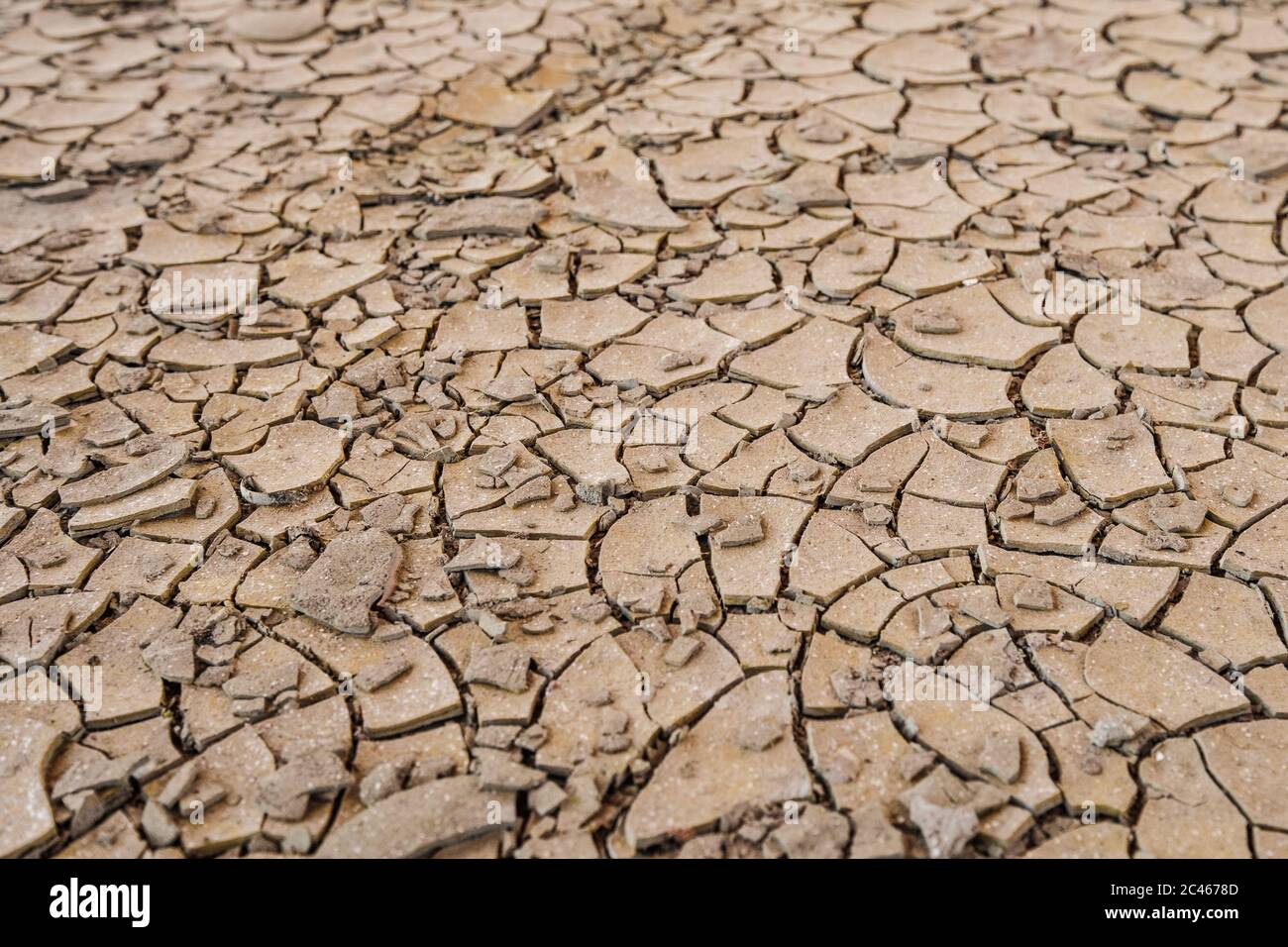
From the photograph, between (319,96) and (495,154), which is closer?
(495,154)

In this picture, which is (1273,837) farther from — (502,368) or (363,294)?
(363,294)

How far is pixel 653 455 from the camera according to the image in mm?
2904

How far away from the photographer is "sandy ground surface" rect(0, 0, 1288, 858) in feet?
6.93

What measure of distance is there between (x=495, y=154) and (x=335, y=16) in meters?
1.88

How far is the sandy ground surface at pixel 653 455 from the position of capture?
211 cm

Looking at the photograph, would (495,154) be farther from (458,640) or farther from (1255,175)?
(1255,175)

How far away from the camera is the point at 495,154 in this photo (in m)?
4.29
